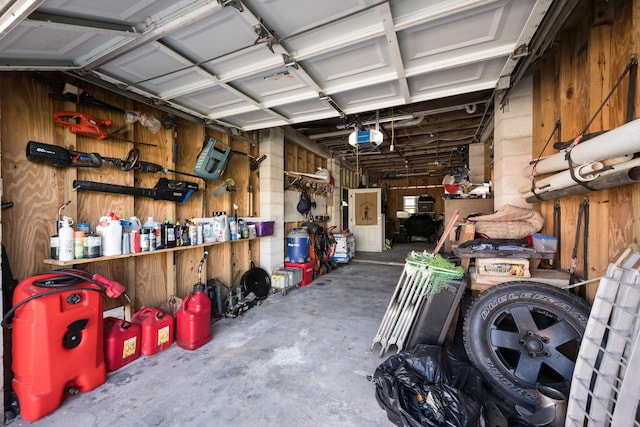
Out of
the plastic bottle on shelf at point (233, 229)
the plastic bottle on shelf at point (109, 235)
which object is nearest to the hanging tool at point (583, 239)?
the plastic bottle on shelf at point (233, 229)

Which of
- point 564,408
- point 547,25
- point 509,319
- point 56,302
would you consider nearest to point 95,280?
point 56,302

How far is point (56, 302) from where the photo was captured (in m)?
1.57

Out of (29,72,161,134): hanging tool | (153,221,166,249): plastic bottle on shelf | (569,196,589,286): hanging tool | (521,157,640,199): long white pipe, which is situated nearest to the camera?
(521,157,640,199): long white pipe

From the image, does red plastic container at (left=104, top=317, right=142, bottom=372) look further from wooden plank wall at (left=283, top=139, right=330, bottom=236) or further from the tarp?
the tarp

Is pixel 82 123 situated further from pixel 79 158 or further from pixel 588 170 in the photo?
pixel 588 170

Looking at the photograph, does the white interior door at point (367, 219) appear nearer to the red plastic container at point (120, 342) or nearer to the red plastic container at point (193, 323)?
the red plastic container at point (193, 323)

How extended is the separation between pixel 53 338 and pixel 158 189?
145cm

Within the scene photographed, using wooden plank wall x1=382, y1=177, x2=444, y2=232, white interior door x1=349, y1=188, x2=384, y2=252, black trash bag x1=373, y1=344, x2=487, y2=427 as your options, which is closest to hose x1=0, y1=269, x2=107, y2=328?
black trash bag x1=373, y1=344, x2=487, y2=427

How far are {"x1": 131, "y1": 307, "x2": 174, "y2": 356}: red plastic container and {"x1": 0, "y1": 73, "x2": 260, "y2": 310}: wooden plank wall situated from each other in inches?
10.6

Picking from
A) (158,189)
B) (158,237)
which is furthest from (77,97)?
(158,237)

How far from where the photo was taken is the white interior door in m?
7.41

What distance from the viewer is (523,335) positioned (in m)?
1.60

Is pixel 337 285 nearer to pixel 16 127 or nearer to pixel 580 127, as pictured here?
pixel 580 127

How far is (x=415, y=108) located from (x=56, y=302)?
4.37 metres
